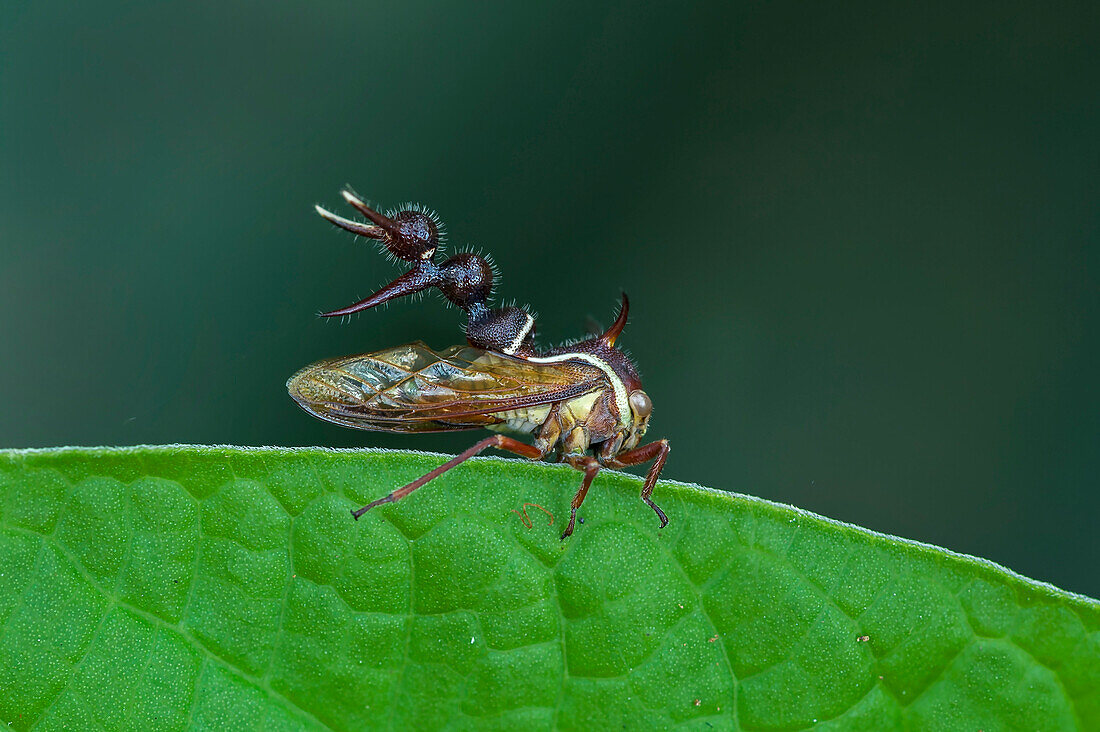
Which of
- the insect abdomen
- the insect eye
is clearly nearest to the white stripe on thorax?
the insect abdomen

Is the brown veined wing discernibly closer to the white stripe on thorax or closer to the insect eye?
the white stripe on thorax

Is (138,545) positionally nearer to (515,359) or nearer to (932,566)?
(515,359)

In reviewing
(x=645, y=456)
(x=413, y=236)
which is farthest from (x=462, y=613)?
(x=413, y=236)

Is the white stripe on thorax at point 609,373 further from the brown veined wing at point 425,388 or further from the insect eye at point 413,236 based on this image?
the insect eye at point 413,236

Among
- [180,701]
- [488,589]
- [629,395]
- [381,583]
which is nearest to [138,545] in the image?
[180,701]

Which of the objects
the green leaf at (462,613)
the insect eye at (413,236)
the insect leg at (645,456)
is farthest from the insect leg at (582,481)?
the insect eye at (413,236)

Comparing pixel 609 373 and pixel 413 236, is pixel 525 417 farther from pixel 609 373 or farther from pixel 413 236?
pixel 413 236
